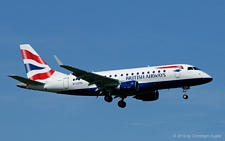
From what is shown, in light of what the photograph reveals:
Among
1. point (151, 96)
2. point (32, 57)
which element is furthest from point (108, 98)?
point (32, 57)

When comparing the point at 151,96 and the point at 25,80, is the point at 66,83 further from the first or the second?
the point at 151,96

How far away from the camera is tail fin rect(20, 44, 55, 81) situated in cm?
7156

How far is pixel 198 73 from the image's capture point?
64.9m

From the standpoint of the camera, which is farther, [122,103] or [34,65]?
[34,65]

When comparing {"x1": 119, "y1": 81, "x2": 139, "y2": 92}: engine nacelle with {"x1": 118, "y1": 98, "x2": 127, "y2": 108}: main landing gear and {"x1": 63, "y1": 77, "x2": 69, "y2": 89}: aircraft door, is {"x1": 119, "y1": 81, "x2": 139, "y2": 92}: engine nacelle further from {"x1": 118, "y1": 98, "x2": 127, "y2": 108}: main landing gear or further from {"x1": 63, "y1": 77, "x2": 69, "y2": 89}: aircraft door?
{"x1": 63, "y1": 77, "x2": 69, "y2": 89}: aircraft door

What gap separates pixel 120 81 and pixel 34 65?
1270cm

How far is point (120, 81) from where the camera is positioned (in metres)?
66.1

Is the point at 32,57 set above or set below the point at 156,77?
above

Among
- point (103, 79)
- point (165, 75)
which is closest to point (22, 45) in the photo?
point (103, 79)

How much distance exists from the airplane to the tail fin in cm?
12

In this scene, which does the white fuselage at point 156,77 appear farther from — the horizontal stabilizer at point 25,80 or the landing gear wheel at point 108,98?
the horizontal stabilizer at point 25,80

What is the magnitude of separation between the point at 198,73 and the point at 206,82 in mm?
1333

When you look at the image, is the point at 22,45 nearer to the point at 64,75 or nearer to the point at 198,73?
the point at 64,75

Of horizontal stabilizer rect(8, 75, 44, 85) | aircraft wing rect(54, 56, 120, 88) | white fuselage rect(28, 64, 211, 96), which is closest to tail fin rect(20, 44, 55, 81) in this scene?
horizontal stabilizer rect(8, 75, 44, 85)
